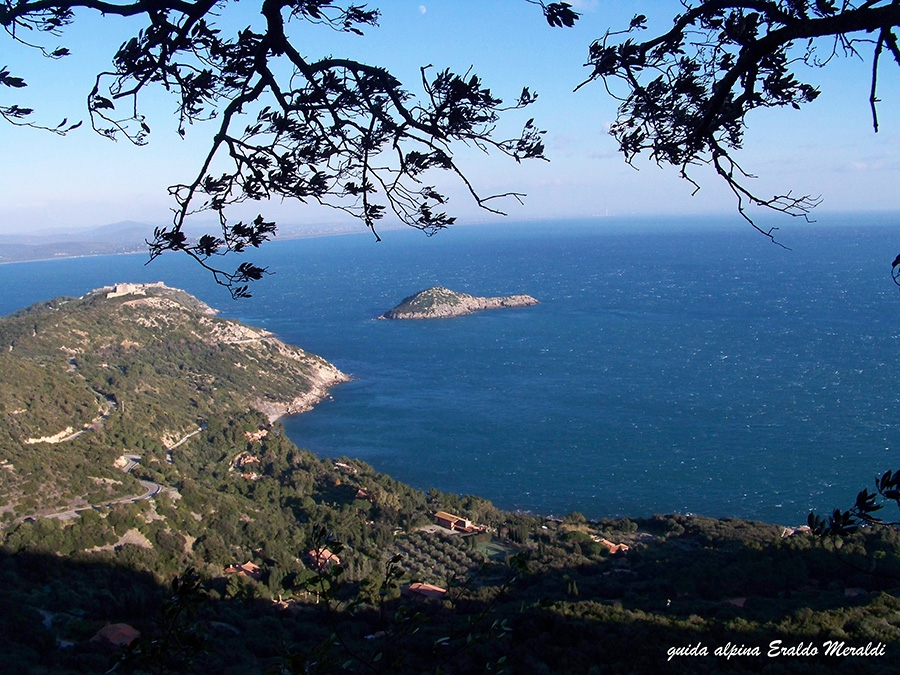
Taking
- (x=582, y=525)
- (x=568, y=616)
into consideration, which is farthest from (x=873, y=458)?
(x=568, y=616)

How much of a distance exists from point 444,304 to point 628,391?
26.1 meters

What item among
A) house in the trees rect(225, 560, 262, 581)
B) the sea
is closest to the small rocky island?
the sea

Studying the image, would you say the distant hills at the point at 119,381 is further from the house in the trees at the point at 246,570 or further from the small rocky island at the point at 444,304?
the small rocky island at the point at 444,304

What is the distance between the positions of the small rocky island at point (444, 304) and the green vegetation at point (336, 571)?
27.9 m

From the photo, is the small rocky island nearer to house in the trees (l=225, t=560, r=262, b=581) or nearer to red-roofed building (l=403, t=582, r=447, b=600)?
house in the trees (l=225, t=560, r=262, b=581)

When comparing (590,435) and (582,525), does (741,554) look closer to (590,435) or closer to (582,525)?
(582,525)

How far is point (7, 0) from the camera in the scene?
2383 mm

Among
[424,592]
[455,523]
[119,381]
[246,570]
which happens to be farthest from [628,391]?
[119,381]

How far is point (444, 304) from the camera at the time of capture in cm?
5525

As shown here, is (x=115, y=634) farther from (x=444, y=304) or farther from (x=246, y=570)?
(x=444, y=304)

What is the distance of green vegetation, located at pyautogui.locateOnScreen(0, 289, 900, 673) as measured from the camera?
3070 millimetres

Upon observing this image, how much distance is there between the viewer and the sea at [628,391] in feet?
70.3

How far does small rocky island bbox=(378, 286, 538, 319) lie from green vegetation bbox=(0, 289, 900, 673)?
2794cm

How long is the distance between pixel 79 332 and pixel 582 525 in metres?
26.3
